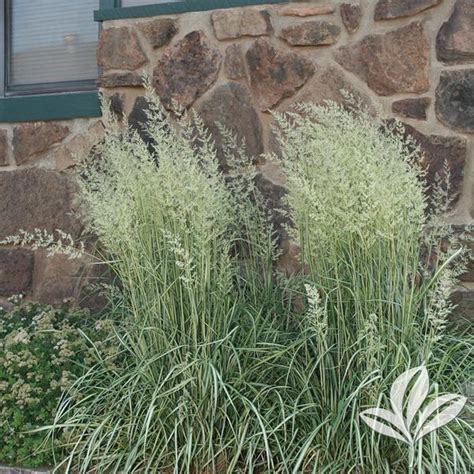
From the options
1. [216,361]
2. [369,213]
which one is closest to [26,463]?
[216,361]

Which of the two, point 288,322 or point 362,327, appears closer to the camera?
point 362,327

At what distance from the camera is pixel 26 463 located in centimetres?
348

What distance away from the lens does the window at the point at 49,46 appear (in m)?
5.04

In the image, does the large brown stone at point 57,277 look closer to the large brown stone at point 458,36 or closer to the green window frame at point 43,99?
the green window frame at point 43,99

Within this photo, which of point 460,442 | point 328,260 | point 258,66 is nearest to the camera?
point 460,442

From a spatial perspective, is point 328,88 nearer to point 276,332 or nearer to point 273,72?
point 273,72

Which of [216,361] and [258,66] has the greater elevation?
[258,66]

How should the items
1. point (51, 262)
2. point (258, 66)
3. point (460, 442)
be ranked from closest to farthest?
1. point (460, 442)
2. point (258, 66)
3. point (51, 262)

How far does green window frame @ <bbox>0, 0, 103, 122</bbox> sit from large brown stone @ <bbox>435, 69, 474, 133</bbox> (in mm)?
1812

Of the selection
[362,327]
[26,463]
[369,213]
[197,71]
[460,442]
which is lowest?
[26,463]

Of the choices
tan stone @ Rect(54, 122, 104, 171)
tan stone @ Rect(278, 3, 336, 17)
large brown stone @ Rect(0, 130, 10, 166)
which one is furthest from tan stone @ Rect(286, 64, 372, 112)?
large brown stone @ Rect(0, 130, 10, 166)

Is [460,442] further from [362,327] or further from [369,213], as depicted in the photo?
[369,213]

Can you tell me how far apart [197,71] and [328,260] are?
1.48 meters

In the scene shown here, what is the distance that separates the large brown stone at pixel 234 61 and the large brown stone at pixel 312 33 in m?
0.25
